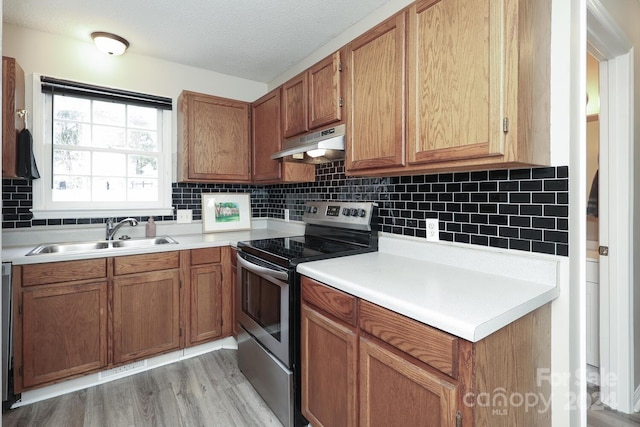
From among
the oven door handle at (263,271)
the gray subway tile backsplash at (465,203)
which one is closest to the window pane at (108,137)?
the gray subway tile backsplash at (465,203)

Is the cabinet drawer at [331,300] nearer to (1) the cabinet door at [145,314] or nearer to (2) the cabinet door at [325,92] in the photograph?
(2) the cabinet door at [325,92]

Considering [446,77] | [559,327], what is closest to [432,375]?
[559,327]

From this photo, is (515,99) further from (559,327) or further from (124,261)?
(124,261)

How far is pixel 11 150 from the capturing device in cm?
203

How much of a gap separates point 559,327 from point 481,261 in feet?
1.27

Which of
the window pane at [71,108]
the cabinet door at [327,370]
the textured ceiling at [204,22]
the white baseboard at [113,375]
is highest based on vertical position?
the textured ceiling at [204,22]

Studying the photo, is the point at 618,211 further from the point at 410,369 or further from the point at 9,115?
the point at 9,115

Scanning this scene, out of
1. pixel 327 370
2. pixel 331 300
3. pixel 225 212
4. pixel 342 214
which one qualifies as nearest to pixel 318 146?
pixel 342 214

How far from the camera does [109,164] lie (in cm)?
272

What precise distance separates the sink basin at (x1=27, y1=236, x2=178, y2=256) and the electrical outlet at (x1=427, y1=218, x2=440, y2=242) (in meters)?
1.81

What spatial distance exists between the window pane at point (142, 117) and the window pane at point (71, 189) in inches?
23.6

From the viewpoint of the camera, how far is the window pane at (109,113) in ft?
8.73

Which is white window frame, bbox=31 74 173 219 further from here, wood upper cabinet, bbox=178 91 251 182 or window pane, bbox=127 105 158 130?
wood upper cabinet, bbox=178 91 251 182

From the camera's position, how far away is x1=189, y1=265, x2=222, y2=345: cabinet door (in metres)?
2.49
